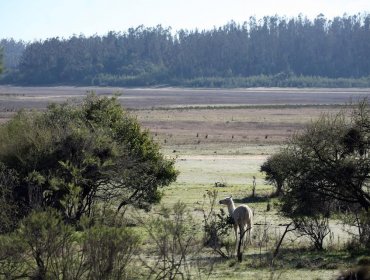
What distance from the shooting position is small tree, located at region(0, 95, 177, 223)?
25.9 meters

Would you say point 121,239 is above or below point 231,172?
above

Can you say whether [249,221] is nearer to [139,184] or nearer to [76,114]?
[139,184]

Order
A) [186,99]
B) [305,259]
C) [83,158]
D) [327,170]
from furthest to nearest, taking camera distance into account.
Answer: [186,99], [83,158], [327,170], [305,259]

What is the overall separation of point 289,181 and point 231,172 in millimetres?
25091

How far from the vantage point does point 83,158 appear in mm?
26578

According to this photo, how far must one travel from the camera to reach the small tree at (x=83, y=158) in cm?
2588

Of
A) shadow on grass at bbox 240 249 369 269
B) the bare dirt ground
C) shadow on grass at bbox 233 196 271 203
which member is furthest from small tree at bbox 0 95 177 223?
the bare dirt ground

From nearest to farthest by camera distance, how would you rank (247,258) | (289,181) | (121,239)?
(121,239) < (247,258) < (289,181)

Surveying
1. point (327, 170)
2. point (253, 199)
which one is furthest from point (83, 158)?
point (253, 199)

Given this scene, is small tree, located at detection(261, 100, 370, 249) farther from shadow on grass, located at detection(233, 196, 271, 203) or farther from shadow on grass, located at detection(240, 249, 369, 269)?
shadow on grass, located at detection(233, 196, 271, 203)

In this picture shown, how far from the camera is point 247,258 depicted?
22359 millimetres

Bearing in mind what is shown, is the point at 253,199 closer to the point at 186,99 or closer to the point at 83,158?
the point at 83,158

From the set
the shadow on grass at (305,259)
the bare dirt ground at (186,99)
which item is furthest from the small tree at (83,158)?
the bare dirt ground at (186,99)

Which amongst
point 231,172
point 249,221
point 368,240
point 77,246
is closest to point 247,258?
point 249,221
